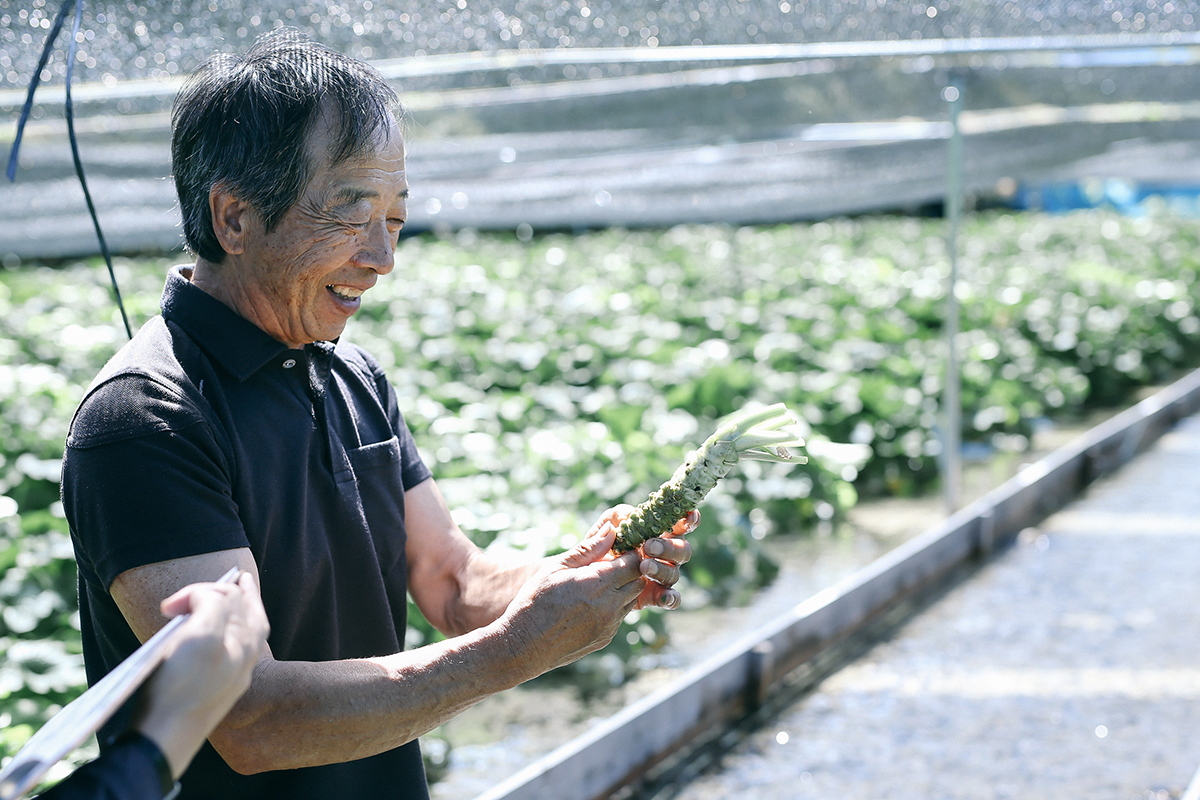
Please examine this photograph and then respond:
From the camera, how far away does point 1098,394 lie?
26.3ft

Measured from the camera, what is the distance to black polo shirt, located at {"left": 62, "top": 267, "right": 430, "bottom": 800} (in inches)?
48.8

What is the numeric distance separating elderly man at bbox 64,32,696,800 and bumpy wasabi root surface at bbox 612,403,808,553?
0.05m

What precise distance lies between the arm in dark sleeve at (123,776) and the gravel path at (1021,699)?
2.35 m

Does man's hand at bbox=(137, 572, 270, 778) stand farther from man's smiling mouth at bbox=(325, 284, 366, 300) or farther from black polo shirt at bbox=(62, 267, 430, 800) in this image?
man's smiling mouth at bbox=(325, 284, 366, 300)

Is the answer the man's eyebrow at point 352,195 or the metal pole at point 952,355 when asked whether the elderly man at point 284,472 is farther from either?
the metal pole at point 952,355

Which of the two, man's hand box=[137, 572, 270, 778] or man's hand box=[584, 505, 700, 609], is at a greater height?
man's hand box=[137, 572, 270, 778]

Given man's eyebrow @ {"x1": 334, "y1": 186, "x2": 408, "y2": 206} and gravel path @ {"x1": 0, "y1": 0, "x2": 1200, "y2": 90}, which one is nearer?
man's eyebrow @ {"x1": 334, "y1": 186, "x2": 408, "y2": 206}

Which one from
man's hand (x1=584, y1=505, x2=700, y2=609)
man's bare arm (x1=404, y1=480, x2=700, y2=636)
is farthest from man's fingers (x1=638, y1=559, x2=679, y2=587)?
man's bare arm (x1=404, y1=480, x2=700, y2=636)

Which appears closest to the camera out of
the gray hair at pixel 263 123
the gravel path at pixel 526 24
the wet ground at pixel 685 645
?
the gray hair at pixel 263 123

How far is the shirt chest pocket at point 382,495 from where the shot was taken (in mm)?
1578

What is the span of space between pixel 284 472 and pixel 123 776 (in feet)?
1.67

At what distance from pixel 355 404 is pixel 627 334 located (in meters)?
5.22

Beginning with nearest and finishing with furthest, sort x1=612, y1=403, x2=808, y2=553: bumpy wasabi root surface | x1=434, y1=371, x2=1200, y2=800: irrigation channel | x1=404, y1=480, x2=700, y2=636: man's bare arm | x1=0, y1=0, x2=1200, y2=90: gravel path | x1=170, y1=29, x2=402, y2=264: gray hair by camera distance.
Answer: x1=170, y1=29, x2=402, y2=264: gray hair, x1=612, y1=403, x2=808, y2=553: bumpy wasabi root surface, x1=404, y1=480, x2=700, y2=636: man's bare arm, x1=0, y1=0, x2=1200, y2=90: gravel path, x1=434, y1=371, x2=1200, y2=800: irrigation channel

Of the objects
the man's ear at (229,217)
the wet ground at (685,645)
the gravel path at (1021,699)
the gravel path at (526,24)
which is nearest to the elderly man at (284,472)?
the man's ear at (229,217)
